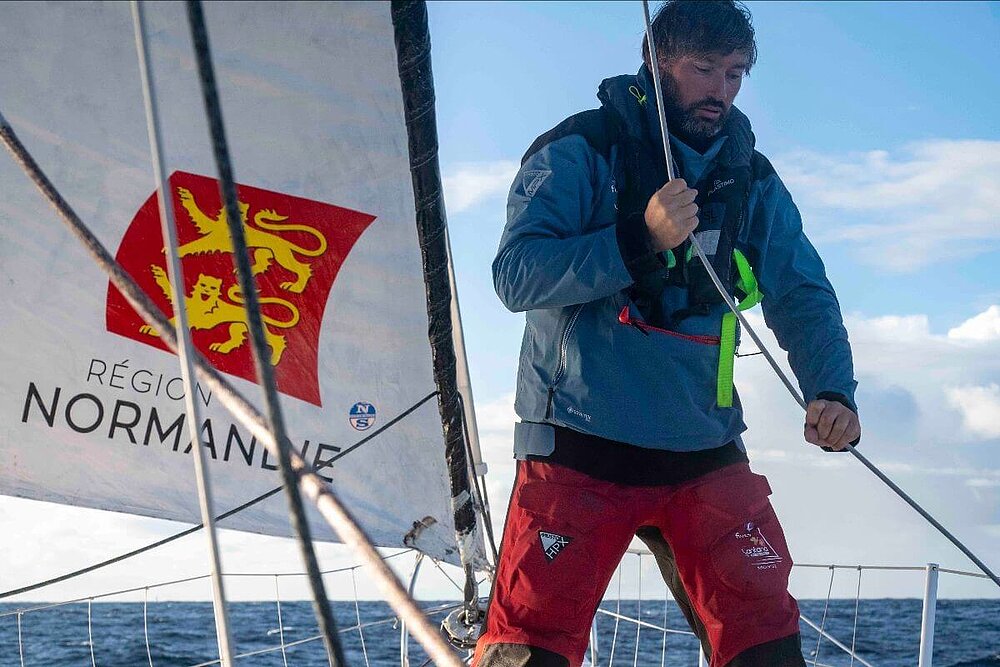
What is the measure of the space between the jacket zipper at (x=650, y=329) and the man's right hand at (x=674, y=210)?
0.57ft

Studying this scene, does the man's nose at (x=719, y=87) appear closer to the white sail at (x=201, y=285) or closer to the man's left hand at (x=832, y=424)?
the man's left hand at (x=832, y=424)

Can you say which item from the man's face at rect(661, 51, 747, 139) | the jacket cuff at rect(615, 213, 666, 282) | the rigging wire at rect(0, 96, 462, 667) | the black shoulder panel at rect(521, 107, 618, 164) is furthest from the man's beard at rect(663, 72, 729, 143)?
the rigging wire at rect(0, 96, 462, 667)

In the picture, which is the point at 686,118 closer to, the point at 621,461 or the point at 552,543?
the point at 621,461

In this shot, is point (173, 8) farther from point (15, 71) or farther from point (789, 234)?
point (789, 234)

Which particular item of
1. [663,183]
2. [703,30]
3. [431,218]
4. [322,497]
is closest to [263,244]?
[431,218]

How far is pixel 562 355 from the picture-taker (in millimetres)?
1783

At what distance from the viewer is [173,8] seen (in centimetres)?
221

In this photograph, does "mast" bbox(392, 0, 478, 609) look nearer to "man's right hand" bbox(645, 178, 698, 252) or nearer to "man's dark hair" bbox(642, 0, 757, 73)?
"man's dark hair" bbox(642, 0, 757, 73)

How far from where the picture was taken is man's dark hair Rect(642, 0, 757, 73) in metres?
1.85

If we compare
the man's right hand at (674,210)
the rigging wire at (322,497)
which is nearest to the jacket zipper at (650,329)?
the man's right hand at (674,210)

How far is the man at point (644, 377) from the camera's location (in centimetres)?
166

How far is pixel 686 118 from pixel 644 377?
0.50m

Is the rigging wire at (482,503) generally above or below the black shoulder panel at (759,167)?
below

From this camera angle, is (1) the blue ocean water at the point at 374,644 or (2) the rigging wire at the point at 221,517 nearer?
(2) the rigging wire at the point at 221,517
